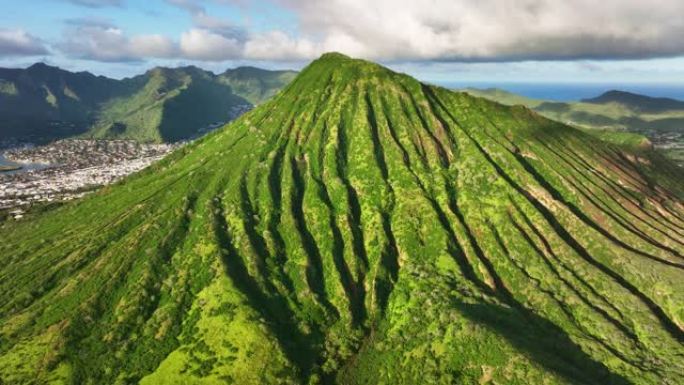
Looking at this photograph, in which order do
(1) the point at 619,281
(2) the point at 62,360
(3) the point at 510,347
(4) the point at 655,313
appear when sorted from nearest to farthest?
(3) the point at 510,347 → (2) the point at 62,360 → (4) the point at 655,313 → (1) the point at 619,281

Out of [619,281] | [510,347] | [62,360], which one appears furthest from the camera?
[619,281]

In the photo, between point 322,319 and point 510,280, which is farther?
point 510,280

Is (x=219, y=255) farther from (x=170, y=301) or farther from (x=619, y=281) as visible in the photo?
(x=619, y=281)

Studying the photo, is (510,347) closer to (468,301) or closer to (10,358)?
(468,301)

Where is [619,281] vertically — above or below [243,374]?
above

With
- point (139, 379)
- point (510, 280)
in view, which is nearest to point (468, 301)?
point (510, 280)

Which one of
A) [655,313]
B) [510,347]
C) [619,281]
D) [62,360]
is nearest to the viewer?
[510,347]

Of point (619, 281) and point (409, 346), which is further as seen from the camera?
point (619, 281)

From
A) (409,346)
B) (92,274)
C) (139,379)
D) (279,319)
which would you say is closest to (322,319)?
(279,319)

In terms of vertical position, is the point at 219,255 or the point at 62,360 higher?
the point at 219,255
